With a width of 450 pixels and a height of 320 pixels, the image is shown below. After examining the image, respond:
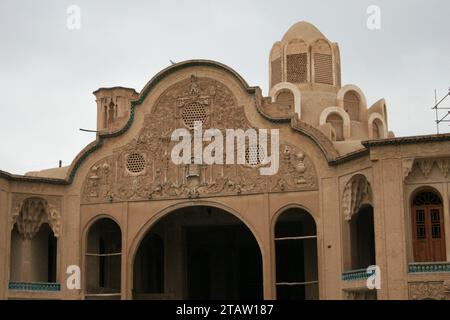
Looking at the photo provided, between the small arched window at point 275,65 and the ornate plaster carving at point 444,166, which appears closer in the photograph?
the ornate plaster carving at point 444,166

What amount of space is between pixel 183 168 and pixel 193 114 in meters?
1.87

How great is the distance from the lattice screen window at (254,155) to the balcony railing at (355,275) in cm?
470

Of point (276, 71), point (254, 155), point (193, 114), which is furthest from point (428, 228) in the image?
point (276, 71)

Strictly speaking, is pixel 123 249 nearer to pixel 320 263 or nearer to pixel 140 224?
pixel 140 224

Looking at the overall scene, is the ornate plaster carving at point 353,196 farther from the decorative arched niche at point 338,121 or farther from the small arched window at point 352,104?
the small arched window at point 352,104

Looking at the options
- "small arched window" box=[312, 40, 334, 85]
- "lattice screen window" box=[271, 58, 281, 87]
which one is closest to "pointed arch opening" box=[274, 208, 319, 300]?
"small arched window" box=[312, 40, 334, 85]

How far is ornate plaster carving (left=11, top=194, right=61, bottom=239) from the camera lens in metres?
30.6

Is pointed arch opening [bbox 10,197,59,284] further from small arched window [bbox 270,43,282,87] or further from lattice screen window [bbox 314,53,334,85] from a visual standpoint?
lattice screen window [bbox 314,53,334,85]

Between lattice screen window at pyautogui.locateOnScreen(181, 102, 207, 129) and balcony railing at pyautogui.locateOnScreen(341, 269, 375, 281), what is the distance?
7.15m

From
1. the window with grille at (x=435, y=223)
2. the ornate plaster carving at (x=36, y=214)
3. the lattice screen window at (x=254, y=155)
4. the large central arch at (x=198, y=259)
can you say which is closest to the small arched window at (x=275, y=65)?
the large central arch at (x=198, y=259)

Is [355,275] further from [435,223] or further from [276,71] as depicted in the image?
[276,71]

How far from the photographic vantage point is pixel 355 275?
26.6 metres

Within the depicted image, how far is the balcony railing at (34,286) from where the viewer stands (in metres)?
29.9
